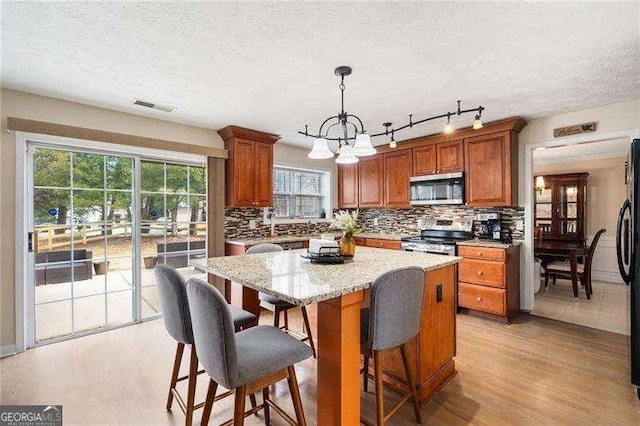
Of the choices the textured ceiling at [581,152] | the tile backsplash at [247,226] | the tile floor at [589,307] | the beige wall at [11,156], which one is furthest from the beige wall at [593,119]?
the beige wall at [11,156]

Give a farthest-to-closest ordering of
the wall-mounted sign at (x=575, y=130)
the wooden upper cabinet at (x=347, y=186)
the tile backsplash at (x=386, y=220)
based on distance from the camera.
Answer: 1. the wooden upper cabinet at (x=347, y=186)
2. the tile backsplash at (x=386, y=220)
3. the wall-mounted sign at (x=575, y=130)

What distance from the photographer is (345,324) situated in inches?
58.2

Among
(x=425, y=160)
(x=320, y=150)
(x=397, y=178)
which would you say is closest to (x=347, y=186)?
(x=397, y=178)

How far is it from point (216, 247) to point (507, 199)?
12.0 feet

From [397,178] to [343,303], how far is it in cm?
355

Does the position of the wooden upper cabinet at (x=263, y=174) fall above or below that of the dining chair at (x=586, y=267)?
above

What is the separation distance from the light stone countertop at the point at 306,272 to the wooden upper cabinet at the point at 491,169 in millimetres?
1915

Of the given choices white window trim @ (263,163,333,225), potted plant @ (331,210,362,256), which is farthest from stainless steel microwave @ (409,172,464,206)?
potted plant @ (331,210,362,256)

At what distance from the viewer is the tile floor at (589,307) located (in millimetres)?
3392

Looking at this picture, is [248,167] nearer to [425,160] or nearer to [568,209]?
[425,160]

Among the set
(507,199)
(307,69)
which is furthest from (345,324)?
(507,199)

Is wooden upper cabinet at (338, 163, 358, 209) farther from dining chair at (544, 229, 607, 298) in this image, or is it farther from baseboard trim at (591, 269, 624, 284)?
baseboard trim at (591, 269, 624, 284)

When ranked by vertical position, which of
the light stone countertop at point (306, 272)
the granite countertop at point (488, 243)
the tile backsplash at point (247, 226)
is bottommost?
the granite countertop at point (488, 243)

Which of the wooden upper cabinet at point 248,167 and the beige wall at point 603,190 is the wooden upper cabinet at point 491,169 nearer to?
the wooden upper cabinet at point 248,167
